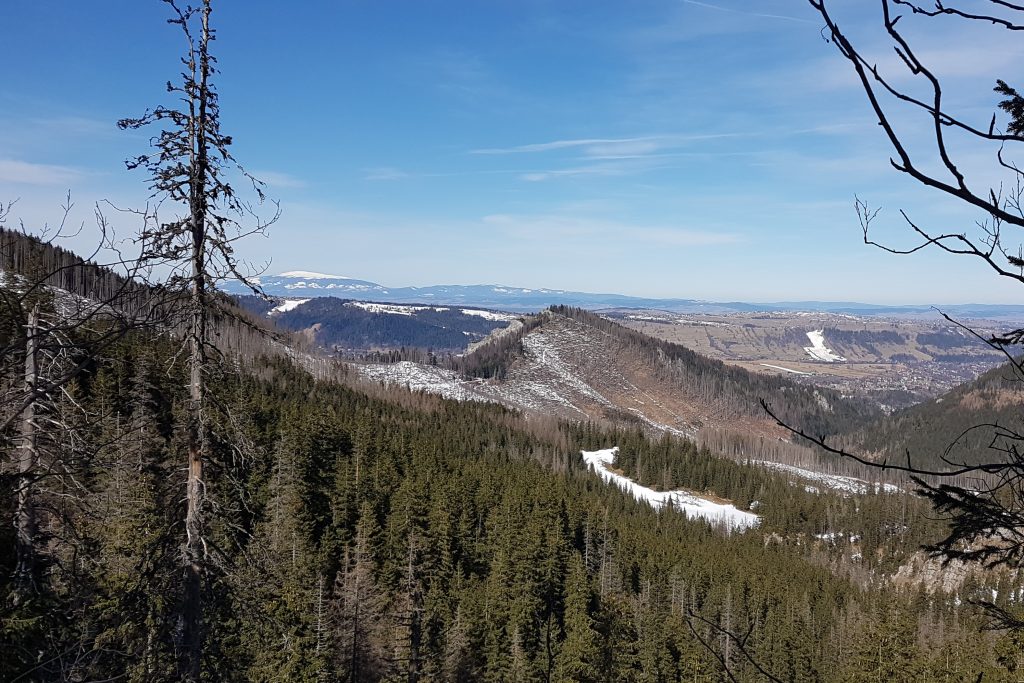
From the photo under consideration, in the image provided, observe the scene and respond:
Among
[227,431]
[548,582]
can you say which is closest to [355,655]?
[548,582]

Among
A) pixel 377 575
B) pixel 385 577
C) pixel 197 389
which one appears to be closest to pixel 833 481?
pixel 377 575

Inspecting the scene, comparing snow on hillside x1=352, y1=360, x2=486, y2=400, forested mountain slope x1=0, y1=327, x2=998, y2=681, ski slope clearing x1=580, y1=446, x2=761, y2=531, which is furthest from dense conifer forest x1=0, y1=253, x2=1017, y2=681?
snow on hillside x1=352, y1=360, x2=486, y2=400

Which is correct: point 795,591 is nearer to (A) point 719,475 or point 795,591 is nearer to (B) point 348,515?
(B) point 348,515

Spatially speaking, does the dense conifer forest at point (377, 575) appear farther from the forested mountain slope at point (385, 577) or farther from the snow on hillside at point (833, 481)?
the snow on hillside at point (833, 481)

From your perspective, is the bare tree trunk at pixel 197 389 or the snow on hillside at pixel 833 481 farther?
the snow on hillside at pixel 833 481

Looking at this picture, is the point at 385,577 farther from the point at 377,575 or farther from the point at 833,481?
the point at 833,481

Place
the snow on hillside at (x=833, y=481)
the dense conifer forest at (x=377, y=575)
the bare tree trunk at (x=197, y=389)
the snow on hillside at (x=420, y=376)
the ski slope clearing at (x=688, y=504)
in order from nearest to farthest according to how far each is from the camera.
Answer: the dense conifer forest at (x=377, y=575), the bare tree trunk at (x=197, y=389), the ski slope clearing at (x=688, y=504), the snow on hillside at (x=833, y=481), the snow on hillside at (x=420, y=376)

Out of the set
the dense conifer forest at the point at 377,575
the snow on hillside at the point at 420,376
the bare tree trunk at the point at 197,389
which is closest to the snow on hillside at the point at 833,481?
the dense conifer forest at the point at 377,575
